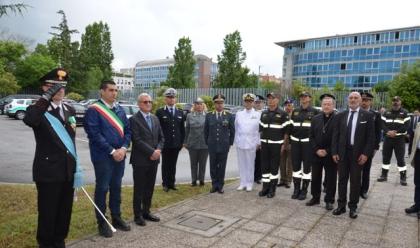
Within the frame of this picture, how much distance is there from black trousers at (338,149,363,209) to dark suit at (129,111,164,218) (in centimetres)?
318

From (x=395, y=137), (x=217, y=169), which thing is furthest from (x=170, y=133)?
(x=395, y=137)

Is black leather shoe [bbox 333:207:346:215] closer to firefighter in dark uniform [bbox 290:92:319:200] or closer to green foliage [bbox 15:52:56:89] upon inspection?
firefighter in dark uniform [bbox 290:92:319:200]

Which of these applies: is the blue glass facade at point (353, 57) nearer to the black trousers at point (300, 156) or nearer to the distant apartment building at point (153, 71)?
the distant apartment building at point (153, 71)

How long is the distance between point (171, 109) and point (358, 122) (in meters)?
3.53

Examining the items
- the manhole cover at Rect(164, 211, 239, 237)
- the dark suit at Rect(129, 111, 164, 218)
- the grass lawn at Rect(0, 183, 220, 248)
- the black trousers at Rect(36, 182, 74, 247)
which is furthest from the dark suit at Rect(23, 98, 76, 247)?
the manhole cover at Rect(164, 211, 239, 237)

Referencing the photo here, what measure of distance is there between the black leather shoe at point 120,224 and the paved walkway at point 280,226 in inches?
4.2

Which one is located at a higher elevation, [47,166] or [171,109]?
[171,109]

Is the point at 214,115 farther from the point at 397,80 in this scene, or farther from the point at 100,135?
the point at 397,80

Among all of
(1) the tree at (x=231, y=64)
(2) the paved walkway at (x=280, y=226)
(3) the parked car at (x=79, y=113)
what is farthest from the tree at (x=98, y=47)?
(2) the paved walkway at (x=280, y=226)

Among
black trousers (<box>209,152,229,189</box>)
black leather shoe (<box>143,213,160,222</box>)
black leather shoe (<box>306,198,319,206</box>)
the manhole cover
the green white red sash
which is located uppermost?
the green white red sash

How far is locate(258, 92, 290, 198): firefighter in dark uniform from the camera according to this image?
7332 millimetres

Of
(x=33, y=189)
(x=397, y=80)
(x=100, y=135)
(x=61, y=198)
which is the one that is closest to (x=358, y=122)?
(x=100, y=135)

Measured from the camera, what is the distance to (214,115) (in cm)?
773

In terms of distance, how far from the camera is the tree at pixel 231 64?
4434cm
